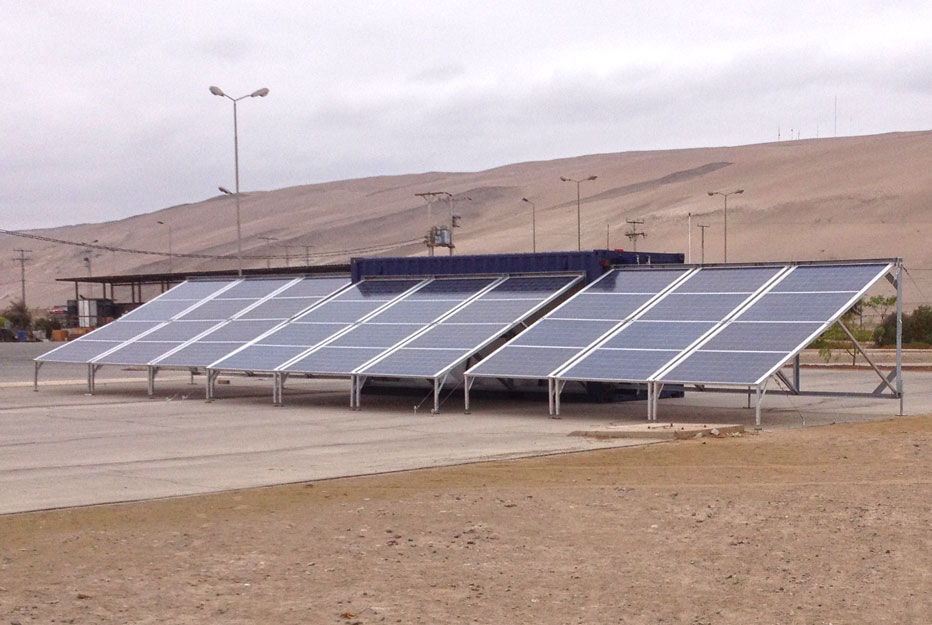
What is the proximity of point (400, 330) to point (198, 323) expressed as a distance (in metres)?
8.76

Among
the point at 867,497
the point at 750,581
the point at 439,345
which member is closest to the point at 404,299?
the point at 439,345

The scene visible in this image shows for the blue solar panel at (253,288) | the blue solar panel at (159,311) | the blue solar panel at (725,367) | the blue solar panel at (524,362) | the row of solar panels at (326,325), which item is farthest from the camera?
the blue solar panel at (159,311)

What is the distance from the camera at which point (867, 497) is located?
1414 centimetres

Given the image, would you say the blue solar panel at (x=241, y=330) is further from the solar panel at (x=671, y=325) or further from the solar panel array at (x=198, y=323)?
the solar panel at (x=671, y=325)

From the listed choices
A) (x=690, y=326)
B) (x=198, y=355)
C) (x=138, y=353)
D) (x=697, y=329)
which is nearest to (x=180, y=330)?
(x=138, y=353)

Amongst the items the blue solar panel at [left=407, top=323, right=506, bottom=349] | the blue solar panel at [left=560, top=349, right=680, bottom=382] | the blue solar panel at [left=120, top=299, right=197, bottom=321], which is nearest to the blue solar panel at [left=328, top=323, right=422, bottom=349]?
the blue solar panel at [left=407, top=323, right=506, bottom=349]

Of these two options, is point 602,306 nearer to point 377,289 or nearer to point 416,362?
point 416,362

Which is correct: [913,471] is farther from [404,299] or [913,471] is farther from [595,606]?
[404,299]

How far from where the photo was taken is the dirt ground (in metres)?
9.41

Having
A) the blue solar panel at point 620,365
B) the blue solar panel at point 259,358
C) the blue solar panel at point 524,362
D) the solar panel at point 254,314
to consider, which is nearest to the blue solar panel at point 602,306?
the blue solar panel at point 524,362

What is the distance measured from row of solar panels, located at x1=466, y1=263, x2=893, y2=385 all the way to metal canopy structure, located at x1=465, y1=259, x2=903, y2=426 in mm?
26

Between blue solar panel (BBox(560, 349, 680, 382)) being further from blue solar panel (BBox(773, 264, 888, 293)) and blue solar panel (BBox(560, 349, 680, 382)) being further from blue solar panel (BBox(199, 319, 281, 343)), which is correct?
blue solar panel (BBox(199, 319, 281, 343))

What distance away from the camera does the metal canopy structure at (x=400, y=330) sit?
94.4 feet

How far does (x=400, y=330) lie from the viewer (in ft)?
103
